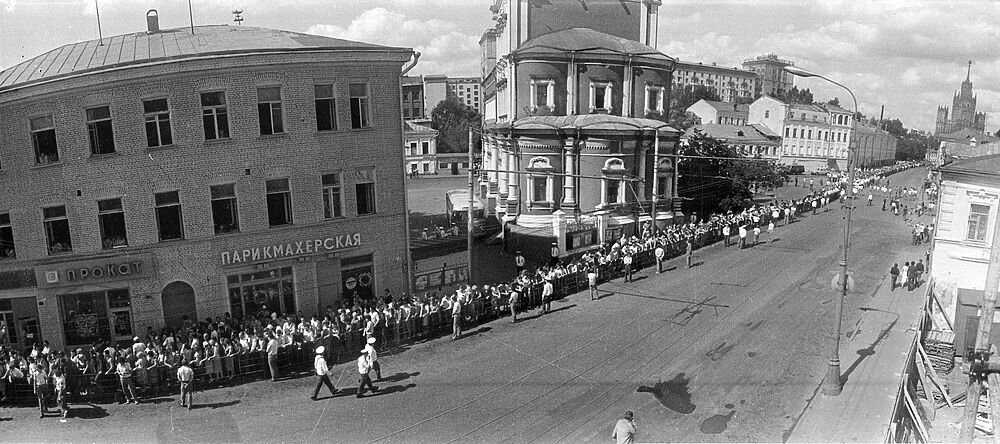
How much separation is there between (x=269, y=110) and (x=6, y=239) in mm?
8951

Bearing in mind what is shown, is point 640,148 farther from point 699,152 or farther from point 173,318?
point 173,318

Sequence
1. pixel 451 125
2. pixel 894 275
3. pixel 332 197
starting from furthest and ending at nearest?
1. pixel 451 125
2. pixel 894 275
3. pixel 332 197

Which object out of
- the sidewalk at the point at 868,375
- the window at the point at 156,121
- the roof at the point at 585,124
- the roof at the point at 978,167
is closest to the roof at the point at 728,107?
the roof at the point at 585,124

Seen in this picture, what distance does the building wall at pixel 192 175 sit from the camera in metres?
19.3

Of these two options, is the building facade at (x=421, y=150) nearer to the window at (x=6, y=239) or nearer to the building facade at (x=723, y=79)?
the window at (x=6, y=239)

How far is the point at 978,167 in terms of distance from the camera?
23.7 m

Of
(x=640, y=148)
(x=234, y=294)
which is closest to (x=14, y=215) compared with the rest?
(x=234, y=294)

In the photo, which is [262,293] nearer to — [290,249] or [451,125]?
[290,249]

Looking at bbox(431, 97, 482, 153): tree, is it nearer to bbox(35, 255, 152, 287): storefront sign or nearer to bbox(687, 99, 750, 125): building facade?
bbox(687, 99, 750, 125): building facade

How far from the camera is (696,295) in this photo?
2550cm

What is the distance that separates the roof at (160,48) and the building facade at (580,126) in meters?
16.6

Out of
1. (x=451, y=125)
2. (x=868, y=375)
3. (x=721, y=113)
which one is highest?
(x=721, y=113)

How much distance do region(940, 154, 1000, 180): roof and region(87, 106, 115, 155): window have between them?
98.4 ft

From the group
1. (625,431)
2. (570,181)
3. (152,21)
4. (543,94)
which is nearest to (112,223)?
(152,21)
